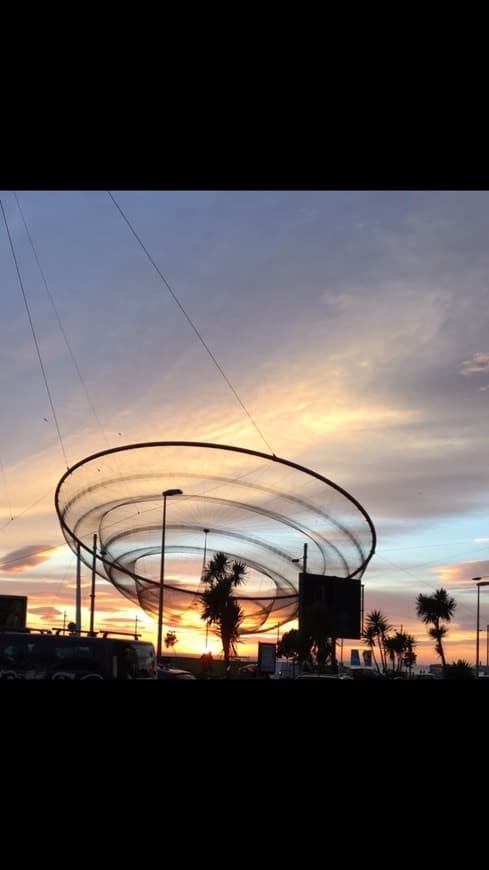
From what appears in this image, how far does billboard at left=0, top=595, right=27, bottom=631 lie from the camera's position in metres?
37.4

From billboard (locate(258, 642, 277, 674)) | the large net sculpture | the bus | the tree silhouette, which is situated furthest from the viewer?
the tree silhouette

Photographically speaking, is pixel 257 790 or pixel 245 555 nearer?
pixel 257 790

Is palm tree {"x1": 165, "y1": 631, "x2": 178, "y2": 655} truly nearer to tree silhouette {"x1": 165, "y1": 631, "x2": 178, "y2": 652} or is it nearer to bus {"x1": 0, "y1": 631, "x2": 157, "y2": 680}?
tree silhouette {"x1": 165, "y1": 631, "x2": 178, "y2": 652}

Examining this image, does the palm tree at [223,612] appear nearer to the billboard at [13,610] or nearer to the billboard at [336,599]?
the billboard at [336,599]

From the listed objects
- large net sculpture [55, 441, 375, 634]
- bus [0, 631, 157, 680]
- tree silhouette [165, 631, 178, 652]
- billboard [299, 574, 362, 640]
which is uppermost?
large net sculpture [55, 441, 375, 634]

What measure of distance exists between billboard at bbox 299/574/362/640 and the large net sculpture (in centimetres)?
1018

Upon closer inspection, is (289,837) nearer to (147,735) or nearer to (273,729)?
(273,729)

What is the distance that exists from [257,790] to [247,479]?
52.8 metres

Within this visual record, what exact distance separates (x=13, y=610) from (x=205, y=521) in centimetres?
3173

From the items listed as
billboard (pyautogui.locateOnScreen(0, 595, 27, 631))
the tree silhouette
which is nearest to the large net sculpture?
billboard (pyautogui.locateOnScreen(0, 595, 27, 631))

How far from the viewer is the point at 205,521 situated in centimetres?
6894
